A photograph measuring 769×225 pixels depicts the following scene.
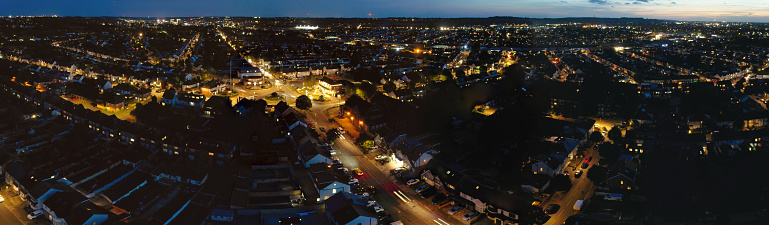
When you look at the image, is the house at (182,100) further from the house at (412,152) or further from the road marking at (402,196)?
the road marking at (402,196)

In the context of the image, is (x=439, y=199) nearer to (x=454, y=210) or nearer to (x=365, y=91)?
(x=454, y=210)

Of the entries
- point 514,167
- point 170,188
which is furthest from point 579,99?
point 170,188

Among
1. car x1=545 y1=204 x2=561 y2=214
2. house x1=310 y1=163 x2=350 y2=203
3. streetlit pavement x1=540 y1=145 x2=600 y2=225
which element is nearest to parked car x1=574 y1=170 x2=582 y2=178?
streetlit pavement x1=540 y1=145 x2=600 y2=225

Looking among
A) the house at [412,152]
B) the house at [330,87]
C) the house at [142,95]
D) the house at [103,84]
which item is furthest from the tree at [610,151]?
the house at [103,84]

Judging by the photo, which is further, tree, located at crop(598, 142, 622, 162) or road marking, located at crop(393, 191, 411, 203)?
tree, located at crop(598, 142, 622, 162)

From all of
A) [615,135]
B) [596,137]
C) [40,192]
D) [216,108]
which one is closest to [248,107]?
[216,108]

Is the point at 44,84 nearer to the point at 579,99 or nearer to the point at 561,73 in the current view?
the point at 579,99

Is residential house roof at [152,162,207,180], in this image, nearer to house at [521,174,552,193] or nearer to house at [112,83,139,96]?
house at [521,174,552,193]
